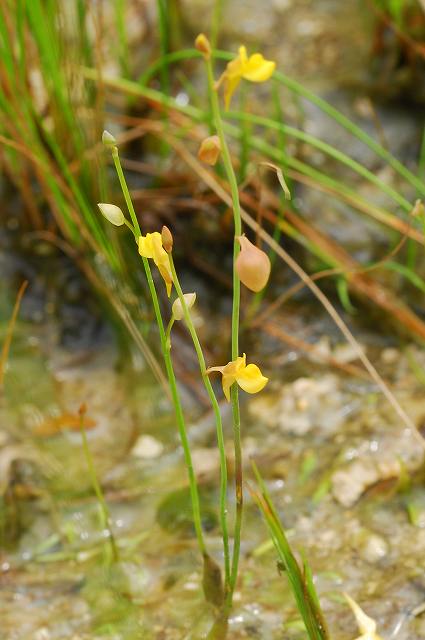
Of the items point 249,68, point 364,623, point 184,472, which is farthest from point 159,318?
point 184,472

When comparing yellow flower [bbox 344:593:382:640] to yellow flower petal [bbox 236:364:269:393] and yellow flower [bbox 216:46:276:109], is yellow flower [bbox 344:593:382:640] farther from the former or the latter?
yellow flower [bbox 216:46:276:109]

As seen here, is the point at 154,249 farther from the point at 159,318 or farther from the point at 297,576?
the point at 297,576

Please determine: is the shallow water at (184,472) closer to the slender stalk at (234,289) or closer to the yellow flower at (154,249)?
the slender stalk at (234,289)

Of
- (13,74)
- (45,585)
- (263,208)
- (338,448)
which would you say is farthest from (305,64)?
(45,585)

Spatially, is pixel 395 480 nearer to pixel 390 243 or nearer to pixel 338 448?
pixel 338 448

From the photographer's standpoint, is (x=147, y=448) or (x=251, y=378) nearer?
(x=251, y=378)
